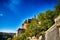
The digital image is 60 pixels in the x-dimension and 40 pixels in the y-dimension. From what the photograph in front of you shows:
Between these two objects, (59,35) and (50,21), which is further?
(50,21)

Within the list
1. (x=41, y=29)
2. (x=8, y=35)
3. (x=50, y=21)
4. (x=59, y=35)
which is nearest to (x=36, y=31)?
(x=41, y=29)

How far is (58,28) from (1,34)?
99.1 meters

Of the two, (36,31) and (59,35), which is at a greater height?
(36,31)

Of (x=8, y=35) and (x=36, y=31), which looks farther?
(x=8, y=35)

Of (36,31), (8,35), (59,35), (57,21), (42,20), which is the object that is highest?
(8,35)

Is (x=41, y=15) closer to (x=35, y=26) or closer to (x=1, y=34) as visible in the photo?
(x=35, y=26)

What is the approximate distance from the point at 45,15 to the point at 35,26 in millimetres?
1981

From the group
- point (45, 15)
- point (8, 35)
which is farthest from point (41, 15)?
point (8, 35)

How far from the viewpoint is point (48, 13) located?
2472 cm

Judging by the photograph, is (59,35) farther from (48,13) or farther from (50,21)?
(48,13)

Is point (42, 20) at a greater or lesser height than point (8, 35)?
lesser

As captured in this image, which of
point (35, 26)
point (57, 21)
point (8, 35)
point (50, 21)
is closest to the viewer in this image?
point (57, 21)

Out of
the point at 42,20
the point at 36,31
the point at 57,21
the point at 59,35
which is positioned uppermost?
the point at 42,20

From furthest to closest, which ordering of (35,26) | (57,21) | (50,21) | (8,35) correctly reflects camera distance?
(8,35)
(35,26)
(50,21)
(57,21)
